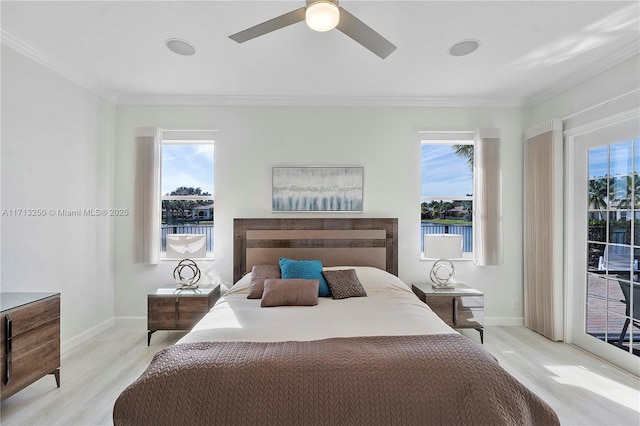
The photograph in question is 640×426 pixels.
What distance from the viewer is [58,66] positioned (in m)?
3.08

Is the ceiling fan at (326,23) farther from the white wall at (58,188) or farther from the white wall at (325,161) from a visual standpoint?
the white wall at (58,188)

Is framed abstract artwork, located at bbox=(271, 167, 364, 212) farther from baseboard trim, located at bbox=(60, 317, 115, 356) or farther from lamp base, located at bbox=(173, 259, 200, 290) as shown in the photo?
baseboard trim, located at bbox=(60, 317, 115, 356)

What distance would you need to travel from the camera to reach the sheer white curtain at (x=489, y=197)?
386 cm

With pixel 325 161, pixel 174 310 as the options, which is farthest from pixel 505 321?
pixel 174 310

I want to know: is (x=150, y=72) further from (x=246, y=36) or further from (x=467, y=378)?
(x=467, y=378)

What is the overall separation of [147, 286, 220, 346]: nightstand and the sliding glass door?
3811 millimetres

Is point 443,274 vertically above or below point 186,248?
below

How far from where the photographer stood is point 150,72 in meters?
3.23

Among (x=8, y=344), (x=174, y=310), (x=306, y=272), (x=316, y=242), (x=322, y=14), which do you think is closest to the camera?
(x=322, y=14)

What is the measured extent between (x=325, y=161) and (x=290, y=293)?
5.86 feet

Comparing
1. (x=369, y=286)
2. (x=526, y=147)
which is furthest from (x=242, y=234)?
(x=526, y=147)

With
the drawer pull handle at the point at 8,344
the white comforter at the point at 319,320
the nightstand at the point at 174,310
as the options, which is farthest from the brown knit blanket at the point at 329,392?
the nightstand at the point at 174,310

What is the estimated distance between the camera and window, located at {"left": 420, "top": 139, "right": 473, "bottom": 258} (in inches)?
163

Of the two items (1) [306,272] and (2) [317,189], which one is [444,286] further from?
(2) [317,189]
